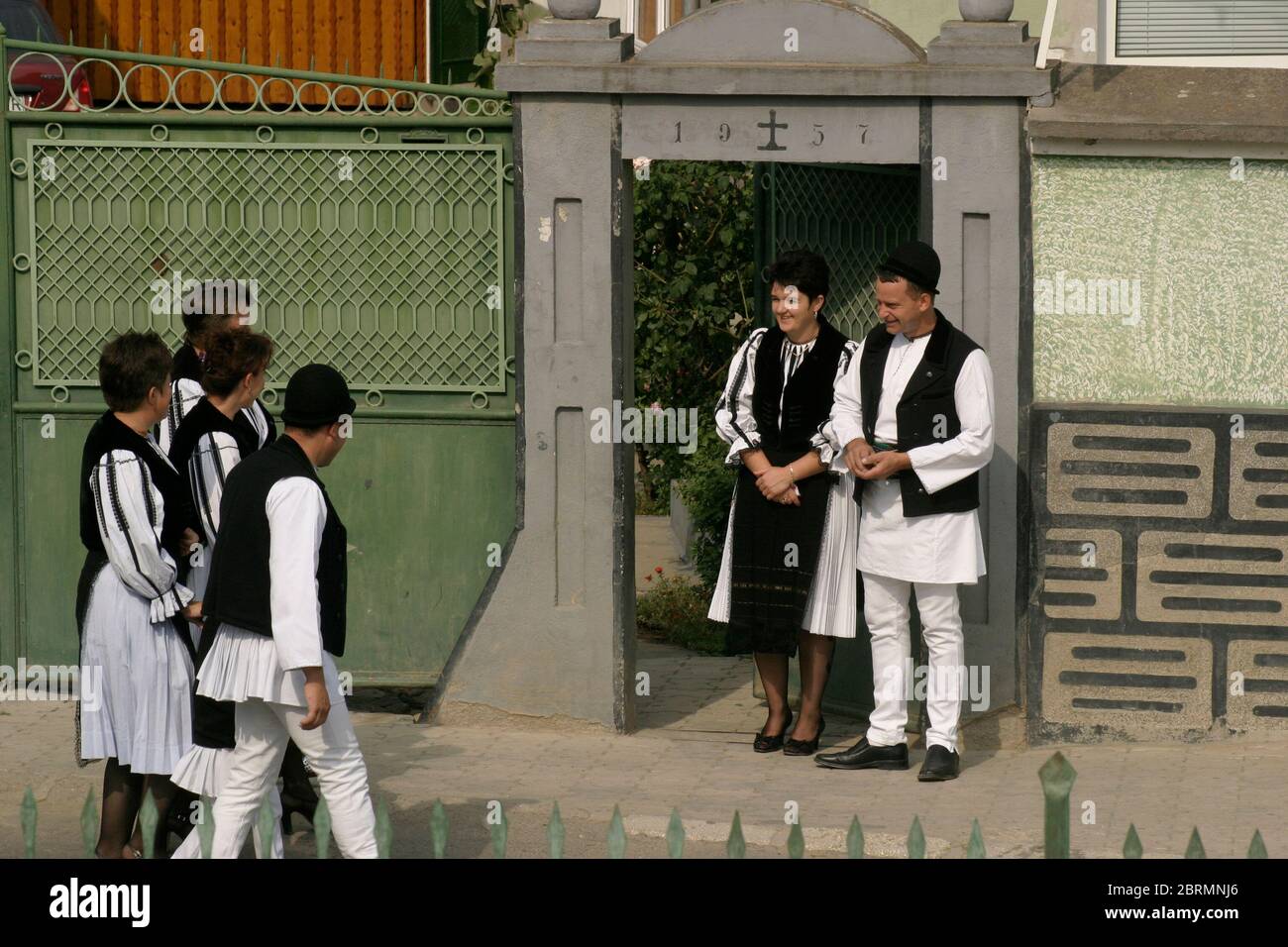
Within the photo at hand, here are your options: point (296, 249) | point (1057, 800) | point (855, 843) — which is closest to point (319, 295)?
point (296, 249)

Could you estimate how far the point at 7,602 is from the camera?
8.17 meters

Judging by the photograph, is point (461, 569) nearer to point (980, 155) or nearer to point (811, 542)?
point (811, 542)

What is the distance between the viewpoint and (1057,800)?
3.38 m

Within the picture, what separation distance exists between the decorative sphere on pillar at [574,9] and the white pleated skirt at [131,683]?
Result: 2.97m

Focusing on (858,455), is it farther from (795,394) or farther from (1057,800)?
(1057,800)

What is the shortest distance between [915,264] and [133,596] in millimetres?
A: 2908

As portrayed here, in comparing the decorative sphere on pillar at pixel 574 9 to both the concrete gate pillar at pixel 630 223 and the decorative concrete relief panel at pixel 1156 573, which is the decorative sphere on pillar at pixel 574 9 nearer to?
the concrete gate pillar at pixel 630 223

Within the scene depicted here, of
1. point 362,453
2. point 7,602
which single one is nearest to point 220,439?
point 362,453

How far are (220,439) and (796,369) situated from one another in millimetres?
2319

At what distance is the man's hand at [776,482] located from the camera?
729 centimetres

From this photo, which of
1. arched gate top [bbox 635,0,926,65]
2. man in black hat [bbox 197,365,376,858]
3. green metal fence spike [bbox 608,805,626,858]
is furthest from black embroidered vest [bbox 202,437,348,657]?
arched gate top [bbox 635,0,926,65]

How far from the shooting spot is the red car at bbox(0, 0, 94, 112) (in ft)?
26.7

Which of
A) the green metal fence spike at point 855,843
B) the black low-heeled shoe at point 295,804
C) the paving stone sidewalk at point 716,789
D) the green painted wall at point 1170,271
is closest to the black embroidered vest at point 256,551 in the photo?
the paving stone sidewalk at point 716,789

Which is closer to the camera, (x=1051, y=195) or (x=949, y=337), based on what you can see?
(x=949, y=337)
